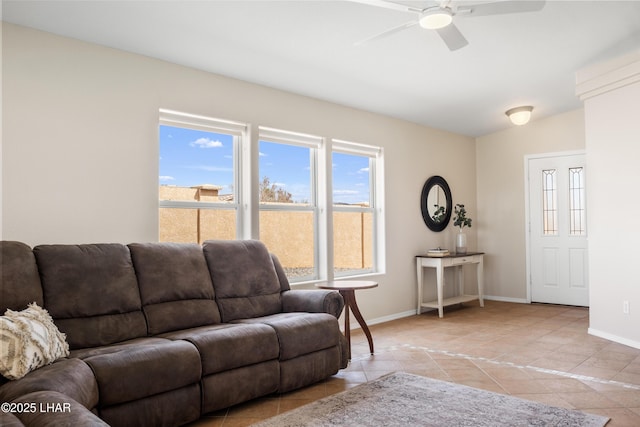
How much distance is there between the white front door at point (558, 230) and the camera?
645cm

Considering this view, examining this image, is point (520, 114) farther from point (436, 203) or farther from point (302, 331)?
point (302, 331)

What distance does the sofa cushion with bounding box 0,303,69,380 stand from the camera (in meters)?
2.07

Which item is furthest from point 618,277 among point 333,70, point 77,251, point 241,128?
point 77,251

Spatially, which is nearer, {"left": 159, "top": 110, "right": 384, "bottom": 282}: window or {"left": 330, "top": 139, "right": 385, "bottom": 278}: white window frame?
{"left": 159, "top": 110, "right": 384, "bottom": 282}: window

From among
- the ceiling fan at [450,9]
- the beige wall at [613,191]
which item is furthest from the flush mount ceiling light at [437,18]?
the beige wall at [613,191]

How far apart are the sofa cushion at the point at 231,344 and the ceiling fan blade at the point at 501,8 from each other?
2.30m

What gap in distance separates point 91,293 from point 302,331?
4.39 feet

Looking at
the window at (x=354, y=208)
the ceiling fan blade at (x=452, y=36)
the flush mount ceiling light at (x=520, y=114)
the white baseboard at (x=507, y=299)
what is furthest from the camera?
the white baseboard at (x=507, y=299)

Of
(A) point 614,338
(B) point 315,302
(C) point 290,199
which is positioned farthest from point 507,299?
(B) point 315,302

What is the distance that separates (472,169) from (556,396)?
4.78 m

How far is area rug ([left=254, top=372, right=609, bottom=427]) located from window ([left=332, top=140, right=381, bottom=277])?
2252 mm

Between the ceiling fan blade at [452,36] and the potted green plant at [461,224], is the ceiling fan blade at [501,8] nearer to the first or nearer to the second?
the ceiling fan blade at [452,36]

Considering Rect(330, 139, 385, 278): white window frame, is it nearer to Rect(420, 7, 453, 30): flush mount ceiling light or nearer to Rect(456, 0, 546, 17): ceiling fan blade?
Rect(420, 7, 453, 30): flush mount ceiling light

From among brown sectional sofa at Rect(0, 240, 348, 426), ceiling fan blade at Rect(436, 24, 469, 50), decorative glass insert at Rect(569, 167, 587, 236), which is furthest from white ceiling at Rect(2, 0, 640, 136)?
brown sectional sofa at Rect(0, 240, 348, 426)
